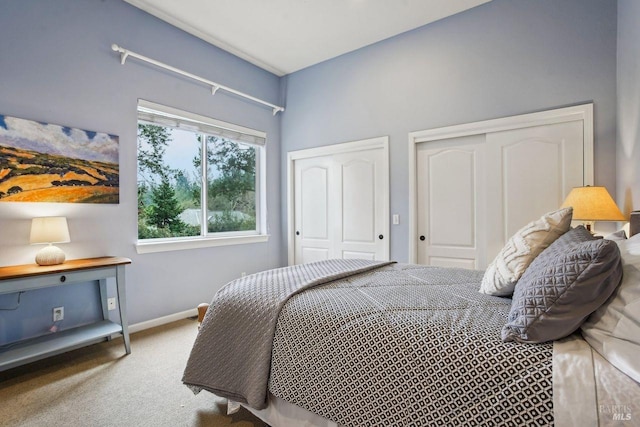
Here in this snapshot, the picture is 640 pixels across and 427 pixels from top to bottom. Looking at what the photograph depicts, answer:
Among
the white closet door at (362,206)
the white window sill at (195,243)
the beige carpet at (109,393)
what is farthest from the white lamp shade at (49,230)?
the white closet door at (362,206)

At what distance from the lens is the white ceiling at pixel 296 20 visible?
9.90 ft

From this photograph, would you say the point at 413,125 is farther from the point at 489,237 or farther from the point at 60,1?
the point at 60,1

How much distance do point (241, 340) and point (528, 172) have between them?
2.81m

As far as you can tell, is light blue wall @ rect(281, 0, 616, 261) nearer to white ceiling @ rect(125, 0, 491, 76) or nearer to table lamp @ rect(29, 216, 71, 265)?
white ceiling @ rect(125, 0, 491, 76)

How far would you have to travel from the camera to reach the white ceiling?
119 inches

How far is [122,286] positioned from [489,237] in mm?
3267

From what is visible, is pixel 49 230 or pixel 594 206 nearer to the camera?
pixel 594 206

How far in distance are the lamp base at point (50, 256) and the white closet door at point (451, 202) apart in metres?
3.22

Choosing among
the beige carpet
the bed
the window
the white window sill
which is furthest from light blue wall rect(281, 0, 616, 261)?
the beige carpet

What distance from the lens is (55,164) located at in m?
2.52

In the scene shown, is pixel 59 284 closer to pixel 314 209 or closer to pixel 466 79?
pixel 314 209

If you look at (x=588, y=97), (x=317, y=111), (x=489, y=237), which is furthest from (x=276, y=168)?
(x=588, y=97)

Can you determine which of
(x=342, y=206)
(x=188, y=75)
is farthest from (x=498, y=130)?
(x=188, y=75)

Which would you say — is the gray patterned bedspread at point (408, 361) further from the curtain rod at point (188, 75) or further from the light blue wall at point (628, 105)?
the curtain rod at point (188, 75)
